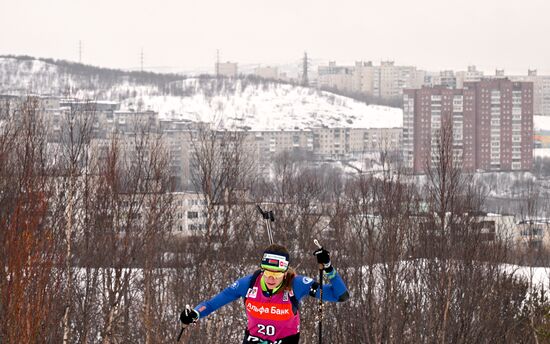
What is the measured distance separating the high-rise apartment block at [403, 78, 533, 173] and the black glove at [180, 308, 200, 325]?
117 meters

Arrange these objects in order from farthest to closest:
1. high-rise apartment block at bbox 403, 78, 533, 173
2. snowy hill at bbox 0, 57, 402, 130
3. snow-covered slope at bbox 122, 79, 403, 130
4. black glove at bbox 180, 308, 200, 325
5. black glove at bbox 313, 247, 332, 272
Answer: snowy hill at bbox 0, 57, 402, 130, snow-covered slope at bbox 122, 79, 403, 130, high-rise apartment block at bbox 403, 78, 533, 173, black glove at bbox 180, 308, 200, 325, black glove at bbox 313, 247, 332, 272

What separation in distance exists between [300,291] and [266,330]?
34 cm

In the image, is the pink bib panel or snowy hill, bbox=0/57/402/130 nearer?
the pink bib panel

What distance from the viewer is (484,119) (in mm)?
125688

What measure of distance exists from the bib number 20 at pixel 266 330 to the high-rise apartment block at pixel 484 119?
117m

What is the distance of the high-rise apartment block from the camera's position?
126 m

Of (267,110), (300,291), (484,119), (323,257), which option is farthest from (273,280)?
(267,110)

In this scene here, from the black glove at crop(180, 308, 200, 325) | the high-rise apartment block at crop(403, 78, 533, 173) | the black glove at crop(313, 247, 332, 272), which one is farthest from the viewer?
the high-rise apartment block at crop(403, 78, 533, 173)

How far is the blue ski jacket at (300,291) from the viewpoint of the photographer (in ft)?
22.1

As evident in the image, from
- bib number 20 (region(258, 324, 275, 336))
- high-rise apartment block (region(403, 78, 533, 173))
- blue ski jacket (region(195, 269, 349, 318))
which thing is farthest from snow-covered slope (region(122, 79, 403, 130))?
bib number 20 (region(258, 324, 275, 336))

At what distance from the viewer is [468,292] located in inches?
889

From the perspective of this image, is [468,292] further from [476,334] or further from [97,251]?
[97,251]

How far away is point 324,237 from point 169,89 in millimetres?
167265

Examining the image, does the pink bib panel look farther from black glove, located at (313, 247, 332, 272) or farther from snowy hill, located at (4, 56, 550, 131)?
snowy hill, located at (4, 56, 550, 131)
